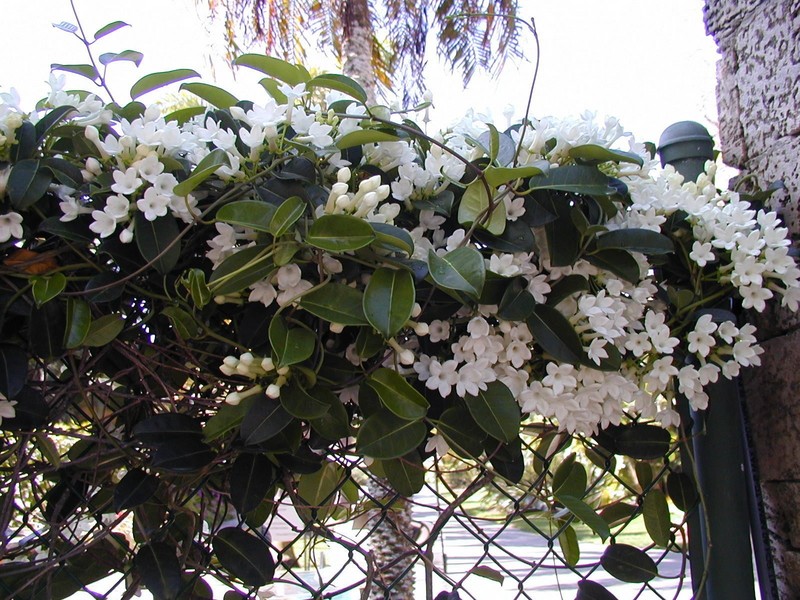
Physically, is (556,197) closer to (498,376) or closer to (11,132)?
(498,376)

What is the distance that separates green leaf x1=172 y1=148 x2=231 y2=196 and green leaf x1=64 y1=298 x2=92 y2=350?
118 millimetres

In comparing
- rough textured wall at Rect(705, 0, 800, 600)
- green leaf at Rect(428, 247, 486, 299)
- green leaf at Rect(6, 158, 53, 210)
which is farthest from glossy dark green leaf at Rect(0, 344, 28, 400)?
rough textured wall at Rect(705, 0, 800, 600)

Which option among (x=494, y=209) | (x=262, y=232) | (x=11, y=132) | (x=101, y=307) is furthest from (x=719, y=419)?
(x=11, y=132)

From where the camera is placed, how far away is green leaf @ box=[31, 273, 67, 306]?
0.53 meters

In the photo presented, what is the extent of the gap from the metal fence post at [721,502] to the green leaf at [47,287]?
0.59 meters

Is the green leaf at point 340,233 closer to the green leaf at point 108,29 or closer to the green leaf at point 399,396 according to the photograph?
the green leaf at point 399,396

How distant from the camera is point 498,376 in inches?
24.3

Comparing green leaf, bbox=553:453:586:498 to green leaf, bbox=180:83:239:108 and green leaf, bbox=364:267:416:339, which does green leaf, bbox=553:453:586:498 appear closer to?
green leaf, bbox=364:267:416:339

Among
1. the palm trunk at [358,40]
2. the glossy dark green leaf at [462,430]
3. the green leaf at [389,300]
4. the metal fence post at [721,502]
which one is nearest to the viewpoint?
the green leaf at [389,300]

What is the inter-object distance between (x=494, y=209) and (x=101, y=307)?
0.35 meters

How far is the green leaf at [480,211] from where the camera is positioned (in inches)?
23.2

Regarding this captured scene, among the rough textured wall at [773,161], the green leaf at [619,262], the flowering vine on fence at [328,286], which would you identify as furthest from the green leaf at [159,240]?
the rough textured wall at [773,161]

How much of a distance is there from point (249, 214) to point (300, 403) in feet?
0.50

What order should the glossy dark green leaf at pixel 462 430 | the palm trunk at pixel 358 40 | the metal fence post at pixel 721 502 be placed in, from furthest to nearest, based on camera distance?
the palm trunk at pixel 358 40, the metal fence post at pixel 721 502, the glossy dark green leaf at pixel 462 430
